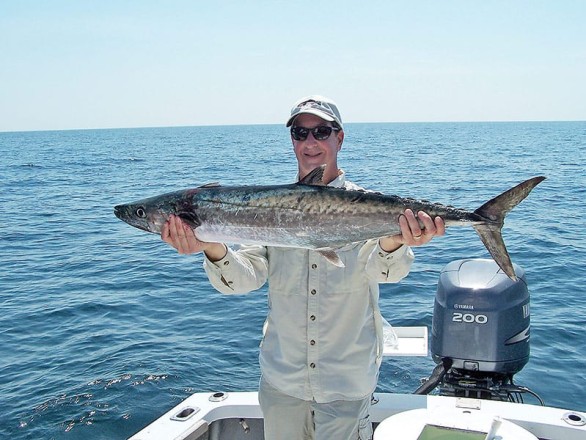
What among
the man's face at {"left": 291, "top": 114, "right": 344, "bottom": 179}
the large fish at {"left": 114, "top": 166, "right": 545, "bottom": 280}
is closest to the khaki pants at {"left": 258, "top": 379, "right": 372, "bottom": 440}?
the large fish at {"left": 114, "top": 166, "right": 545, "bottom": 280}

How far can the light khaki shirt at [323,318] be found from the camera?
13.8 feet

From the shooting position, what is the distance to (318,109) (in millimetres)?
4410

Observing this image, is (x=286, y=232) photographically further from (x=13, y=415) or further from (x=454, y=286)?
(x=13, y=415)

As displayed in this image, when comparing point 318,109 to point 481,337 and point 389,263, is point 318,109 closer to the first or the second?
point 389,263

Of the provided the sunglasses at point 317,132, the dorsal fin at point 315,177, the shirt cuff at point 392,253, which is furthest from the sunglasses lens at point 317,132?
the shirt cuff at point 392,253

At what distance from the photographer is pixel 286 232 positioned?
14.1ft

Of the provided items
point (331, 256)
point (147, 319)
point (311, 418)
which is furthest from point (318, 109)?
point (147, 319)

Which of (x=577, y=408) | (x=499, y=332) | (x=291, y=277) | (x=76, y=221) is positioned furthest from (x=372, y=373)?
(x=76, y=221)

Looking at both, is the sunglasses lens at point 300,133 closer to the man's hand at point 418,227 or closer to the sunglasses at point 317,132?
the sunglasses at point 317,132

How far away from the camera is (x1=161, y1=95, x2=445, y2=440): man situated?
420 cm

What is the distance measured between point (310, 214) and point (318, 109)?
2.55 feet

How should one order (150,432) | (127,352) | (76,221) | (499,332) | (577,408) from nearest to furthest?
(150,432) → (499,332) → (577,408) → (127,352) → (76,221)

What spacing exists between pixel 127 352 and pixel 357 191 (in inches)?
292

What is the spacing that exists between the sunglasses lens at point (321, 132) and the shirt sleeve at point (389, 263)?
89cm
